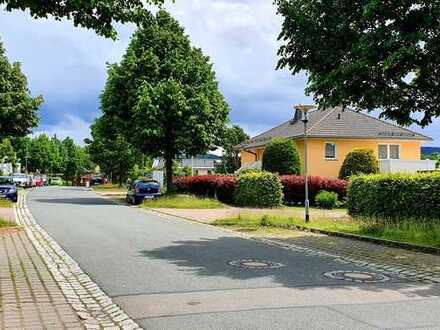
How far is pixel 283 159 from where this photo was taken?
37.1 meters

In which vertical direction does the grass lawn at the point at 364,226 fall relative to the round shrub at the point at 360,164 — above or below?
below

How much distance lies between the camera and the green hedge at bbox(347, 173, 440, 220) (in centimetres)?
1738

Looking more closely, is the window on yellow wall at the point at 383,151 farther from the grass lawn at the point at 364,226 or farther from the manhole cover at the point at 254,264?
the manhole cover at the point at 254,264

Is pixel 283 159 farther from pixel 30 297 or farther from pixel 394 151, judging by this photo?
pixel 30 297

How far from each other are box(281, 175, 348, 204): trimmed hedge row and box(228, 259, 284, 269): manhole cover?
72.2 ft

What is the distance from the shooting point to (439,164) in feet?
84.0

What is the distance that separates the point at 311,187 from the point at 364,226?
52.0 feet

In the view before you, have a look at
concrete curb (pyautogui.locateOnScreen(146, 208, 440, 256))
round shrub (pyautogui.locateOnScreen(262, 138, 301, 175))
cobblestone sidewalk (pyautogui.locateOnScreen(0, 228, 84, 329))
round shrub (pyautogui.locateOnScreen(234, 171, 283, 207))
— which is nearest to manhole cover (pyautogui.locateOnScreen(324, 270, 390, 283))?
concrete curb (pyautogui.locateOnScreen(146, 208, 440, 256))

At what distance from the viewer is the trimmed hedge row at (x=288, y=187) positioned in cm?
3341

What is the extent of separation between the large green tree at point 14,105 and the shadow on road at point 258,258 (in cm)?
1613

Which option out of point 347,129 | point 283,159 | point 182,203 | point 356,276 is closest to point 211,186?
point 283,159

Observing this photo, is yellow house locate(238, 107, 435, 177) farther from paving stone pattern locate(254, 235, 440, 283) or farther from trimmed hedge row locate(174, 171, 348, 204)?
paving stone pattern locate(254, 235, 440, 283)

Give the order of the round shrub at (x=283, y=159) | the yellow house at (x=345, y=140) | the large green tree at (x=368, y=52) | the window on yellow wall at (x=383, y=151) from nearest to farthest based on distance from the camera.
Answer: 1. the large green tree at (x=368, y=52)
2. the round shrub at (x=283, y=159)
3. the yellow house at (x=345, y=140)
4. the window on yellow wall at (x=383, y=151)

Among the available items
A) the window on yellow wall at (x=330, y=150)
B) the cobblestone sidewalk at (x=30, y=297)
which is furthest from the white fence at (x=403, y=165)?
the cobblestone sidewalk at (x=30, y=297)
